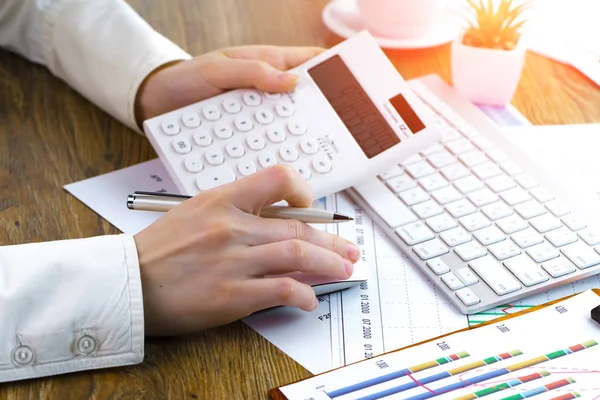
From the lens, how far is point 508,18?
96 centimetres

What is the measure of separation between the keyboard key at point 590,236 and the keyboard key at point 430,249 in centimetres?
13

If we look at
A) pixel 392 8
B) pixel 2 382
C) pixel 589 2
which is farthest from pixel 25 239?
pixel 589 2

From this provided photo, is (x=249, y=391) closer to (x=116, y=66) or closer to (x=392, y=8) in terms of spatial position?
(x=116, y=66)

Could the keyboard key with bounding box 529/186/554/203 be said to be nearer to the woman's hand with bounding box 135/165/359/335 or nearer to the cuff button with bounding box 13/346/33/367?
the woman's hand with bounding box 135/165/359/335

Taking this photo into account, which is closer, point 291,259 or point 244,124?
point 291,259

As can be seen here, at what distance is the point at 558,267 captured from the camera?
26.9 inches

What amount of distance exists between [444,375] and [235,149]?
0.34 metres

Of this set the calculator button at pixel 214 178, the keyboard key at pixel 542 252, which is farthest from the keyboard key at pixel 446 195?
the calculator button at pixel 214 178

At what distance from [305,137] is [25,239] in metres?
0.29

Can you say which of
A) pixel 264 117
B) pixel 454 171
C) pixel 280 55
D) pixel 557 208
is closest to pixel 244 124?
pixel 264 117

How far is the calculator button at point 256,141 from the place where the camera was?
2.66ft

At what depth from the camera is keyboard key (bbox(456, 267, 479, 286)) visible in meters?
0.67

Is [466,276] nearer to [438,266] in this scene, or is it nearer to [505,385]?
[438,266]

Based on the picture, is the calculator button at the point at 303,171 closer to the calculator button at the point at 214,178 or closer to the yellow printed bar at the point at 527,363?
the calculator button at the point at 214,178
